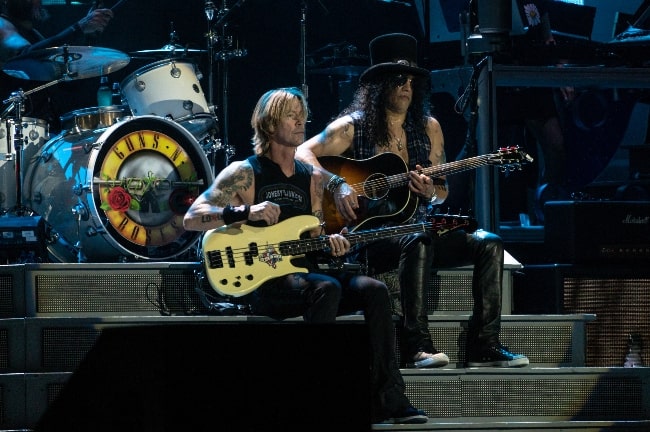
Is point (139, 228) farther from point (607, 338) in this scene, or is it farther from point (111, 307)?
point (607, 338)

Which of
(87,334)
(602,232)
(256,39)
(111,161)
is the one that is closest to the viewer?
(87,334)

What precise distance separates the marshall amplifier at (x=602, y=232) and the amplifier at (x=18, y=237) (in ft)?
10.3

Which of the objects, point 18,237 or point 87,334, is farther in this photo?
point 18,237

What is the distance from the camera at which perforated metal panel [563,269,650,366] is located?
596 centimetres

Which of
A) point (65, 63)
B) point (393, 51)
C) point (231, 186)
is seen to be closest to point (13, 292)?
point (231, 186)

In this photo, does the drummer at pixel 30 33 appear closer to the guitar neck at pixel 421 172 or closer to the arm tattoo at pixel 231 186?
the arm tattoo at pixel 231 186

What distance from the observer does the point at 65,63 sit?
7266 mm

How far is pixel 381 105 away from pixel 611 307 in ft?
5.78

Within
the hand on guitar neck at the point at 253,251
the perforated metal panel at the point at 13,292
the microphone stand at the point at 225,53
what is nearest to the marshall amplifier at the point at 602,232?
the hand on guitar neck at the point at 253,251

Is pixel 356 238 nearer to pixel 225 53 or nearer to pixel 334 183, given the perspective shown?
pixel 334 183

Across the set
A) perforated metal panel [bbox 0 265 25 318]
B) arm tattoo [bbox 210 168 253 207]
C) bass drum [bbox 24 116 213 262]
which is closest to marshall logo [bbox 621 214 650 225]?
arm tattoo [bbox 210 168 253 207]

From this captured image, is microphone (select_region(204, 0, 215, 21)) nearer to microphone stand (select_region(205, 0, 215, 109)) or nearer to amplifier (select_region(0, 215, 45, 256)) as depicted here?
microphone stand (select_region(205, 0, 215, 109))

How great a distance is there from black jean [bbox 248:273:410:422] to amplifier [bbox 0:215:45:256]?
175 cm

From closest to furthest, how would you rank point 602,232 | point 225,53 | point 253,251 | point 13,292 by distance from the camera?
point 253,251
point 13,292
point 602,232
point 225,53
